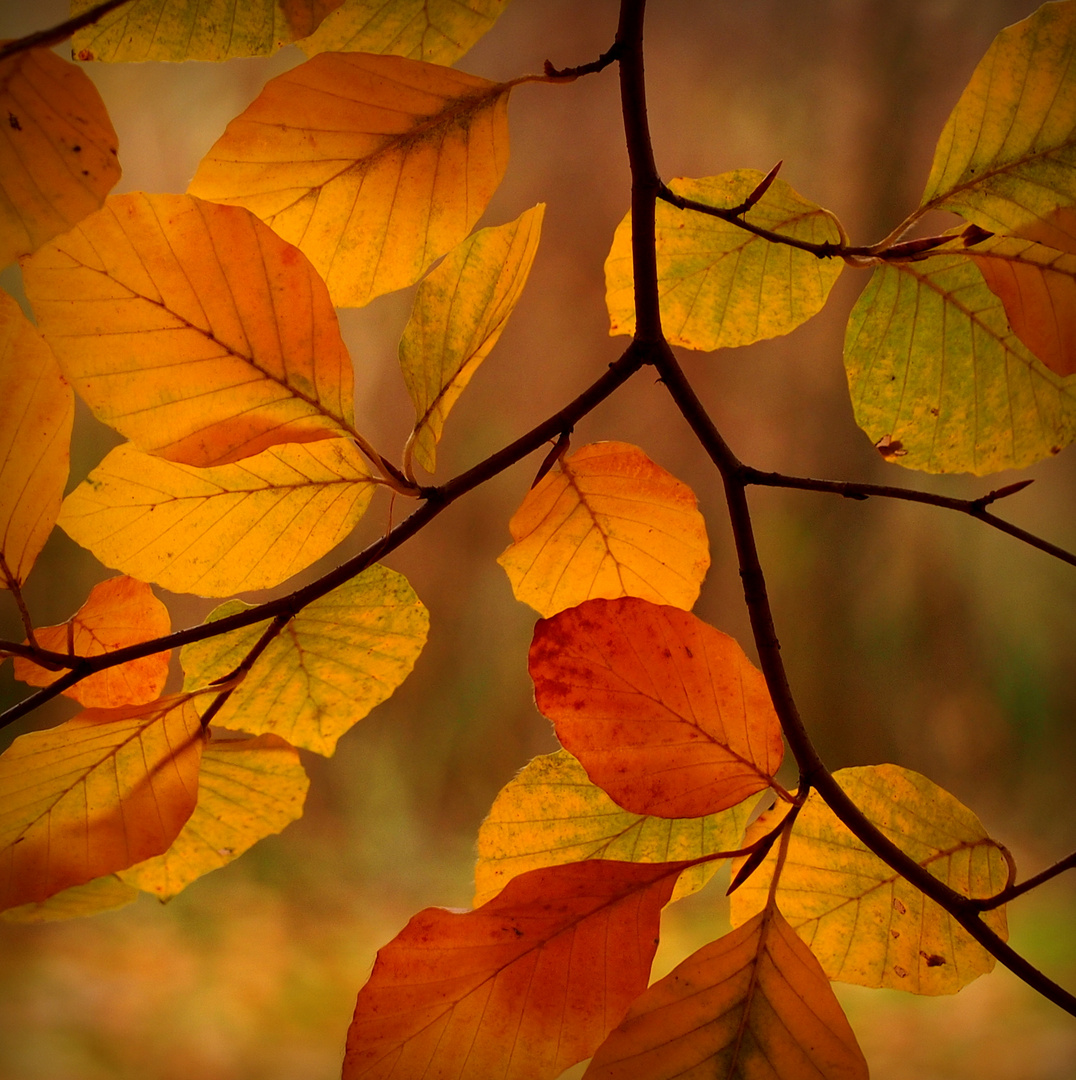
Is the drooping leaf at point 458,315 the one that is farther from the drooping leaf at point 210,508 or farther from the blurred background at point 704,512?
the blurred background at point 704,512

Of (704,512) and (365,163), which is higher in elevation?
(365,163)

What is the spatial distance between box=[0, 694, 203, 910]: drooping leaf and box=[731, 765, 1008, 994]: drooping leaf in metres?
0.19

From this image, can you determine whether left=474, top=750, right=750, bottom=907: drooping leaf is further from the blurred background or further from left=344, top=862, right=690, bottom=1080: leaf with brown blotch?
the blurred background

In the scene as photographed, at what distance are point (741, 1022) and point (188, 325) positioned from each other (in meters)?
0.25

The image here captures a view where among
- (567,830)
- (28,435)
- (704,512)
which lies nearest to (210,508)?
(28,435)

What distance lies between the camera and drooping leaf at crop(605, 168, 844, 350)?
1.10ft

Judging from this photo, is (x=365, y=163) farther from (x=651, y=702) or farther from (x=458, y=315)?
(x=651, y=702)

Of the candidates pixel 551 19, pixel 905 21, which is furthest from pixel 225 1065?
pixel 905 21

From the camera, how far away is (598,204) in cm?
95

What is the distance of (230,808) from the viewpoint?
13.3 inches

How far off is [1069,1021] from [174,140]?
1.09m

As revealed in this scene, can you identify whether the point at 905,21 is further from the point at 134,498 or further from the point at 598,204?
the point at 134,498

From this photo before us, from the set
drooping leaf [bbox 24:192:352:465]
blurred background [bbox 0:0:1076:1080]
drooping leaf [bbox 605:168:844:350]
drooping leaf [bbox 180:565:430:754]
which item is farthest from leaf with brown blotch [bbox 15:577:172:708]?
blurred background [bbox 0:0:1076:1080]

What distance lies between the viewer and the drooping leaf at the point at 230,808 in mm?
336
